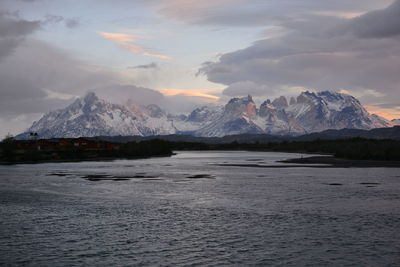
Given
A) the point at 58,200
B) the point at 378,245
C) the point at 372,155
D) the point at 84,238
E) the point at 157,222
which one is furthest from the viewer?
the point at 372,155

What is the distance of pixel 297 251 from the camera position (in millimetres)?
34250

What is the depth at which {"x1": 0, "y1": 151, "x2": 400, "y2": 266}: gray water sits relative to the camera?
32.5 m

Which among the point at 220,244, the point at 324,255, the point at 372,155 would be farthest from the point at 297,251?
the point at 372,155

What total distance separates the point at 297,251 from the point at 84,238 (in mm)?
16693

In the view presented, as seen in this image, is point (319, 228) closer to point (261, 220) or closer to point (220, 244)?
point (261, 220)

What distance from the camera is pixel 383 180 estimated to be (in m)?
86.8

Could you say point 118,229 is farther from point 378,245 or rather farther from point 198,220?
point 378,245

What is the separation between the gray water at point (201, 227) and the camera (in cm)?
3253

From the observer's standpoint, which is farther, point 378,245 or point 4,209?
point 4,209

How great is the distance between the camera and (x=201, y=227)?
141 ft

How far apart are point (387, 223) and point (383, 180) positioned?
4596 centimetres

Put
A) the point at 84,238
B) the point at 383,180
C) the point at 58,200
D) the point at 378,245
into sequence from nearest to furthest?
the point at 378,245 < the point at 84,238 < the point at 58,200 < the point at 383,180

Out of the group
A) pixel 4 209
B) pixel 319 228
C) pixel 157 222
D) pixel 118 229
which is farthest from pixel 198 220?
pixel 4 209

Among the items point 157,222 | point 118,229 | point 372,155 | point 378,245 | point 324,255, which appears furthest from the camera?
point 372,155
